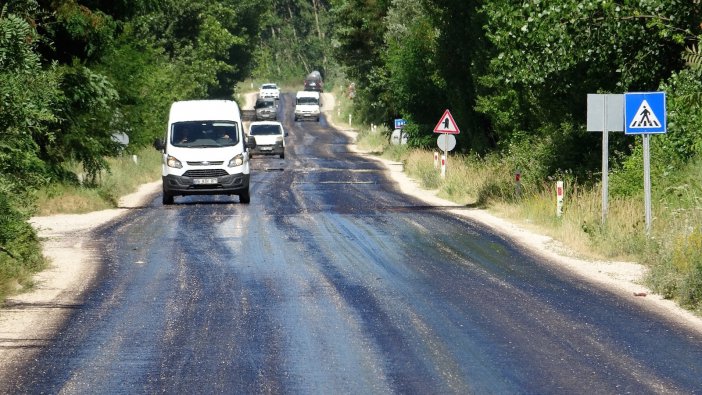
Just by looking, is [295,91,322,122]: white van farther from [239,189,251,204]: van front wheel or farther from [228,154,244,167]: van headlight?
[228,154,244,167]: van headlight

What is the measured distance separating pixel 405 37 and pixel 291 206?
83.1 feet

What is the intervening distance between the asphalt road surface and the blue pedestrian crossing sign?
2.57m

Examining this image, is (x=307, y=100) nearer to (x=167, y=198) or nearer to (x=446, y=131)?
(x=446, y=131)

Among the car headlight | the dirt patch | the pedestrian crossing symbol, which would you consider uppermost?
the pedestrian crossing symbol

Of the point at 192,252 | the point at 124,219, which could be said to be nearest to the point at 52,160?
the point at 124,219

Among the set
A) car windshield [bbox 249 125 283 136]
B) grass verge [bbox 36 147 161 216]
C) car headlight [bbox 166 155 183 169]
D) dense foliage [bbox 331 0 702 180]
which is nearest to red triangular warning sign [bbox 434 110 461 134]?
dense foliage [bbox 331 0 702 180]

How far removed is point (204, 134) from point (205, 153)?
88 centimetres

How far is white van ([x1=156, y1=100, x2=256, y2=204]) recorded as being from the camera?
29797 millimetres

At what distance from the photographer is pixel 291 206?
30.1 meters

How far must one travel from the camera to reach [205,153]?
1177 inches

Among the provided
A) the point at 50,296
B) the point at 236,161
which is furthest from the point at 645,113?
the point at 236,161

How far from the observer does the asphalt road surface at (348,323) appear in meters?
9.68

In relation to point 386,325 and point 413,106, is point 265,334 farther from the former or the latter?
point 413,106

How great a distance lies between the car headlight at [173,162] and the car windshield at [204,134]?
1.75 ft
